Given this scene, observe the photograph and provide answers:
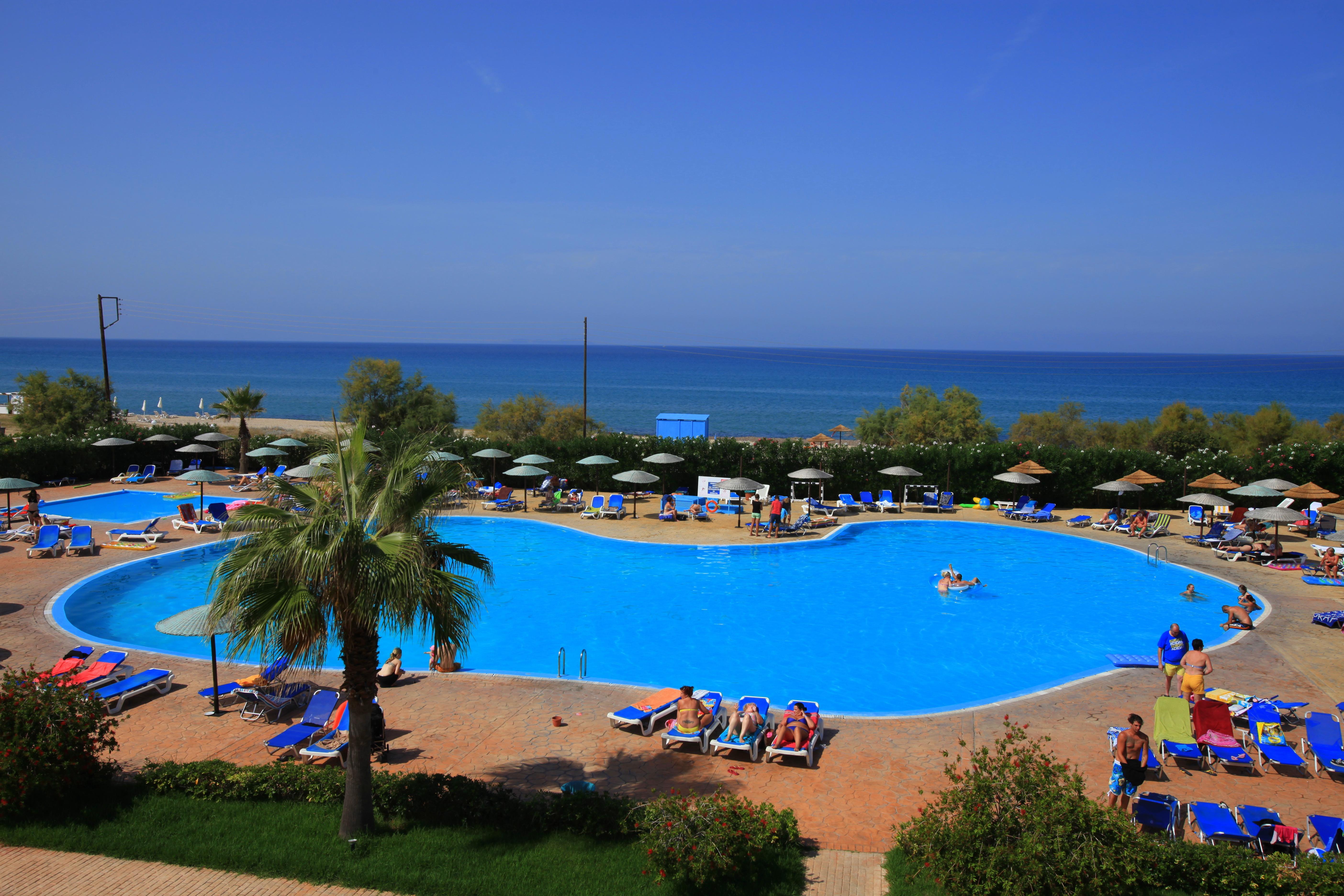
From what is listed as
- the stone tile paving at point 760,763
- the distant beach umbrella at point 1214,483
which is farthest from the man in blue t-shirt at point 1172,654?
the distant beach umbrella at point 1214,483

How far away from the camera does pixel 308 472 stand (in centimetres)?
1905

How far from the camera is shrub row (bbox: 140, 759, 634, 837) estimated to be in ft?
24.7

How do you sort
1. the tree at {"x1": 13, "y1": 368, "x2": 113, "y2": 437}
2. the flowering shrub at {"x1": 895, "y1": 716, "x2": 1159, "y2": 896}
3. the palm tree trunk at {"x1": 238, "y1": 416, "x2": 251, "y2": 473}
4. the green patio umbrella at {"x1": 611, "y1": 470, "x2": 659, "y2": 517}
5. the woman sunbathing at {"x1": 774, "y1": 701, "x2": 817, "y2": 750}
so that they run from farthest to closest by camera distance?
the tree at {"x1": 13, "y1": 368, "x2": 113, "y2": 437}, the palm tree trunk at {"x1": 238, "y1": 416, "x2": 251, "y2": 473}, the green patio umbrella at {"x1": 611, "y1": 470, "x2": 659, "y2": 517}, the woman sunbathing at {"x1": 774, "y1": 701, "x2": 817, "y2": 750}, the flowering shrub at {"x1": 895, "y1": 716, "x2": 1159, "y2": 896}

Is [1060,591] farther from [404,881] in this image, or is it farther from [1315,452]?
[404,881]

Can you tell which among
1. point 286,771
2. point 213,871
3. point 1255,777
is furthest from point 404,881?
point 1255,777

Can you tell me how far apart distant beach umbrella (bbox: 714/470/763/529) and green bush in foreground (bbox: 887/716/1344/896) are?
638 inches

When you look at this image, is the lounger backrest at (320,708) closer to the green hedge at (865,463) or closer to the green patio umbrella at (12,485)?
the green patio umbrella at (12,485)

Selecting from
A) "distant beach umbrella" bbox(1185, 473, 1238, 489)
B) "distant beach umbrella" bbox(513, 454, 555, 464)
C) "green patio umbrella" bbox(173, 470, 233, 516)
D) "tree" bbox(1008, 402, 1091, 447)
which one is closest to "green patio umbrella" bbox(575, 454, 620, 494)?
"distant beach umbrella" bbox(513, 454, 555, 464)

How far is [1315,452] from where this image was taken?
2453 centimetres

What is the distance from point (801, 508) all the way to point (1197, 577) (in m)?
10.9

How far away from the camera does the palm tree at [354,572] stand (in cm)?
A: 633

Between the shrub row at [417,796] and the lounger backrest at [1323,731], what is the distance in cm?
733

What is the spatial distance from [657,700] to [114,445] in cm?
2632

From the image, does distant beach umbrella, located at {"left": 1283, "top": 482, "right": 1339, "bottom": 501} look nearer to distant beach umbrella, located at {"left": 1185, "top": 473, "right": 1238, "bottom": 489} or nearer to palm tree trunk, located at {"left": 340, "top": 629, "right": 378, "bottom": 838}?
distant beach umbrella, located at {"left": 1185, "top": 473, "right": 1238, "bottom": 489}
